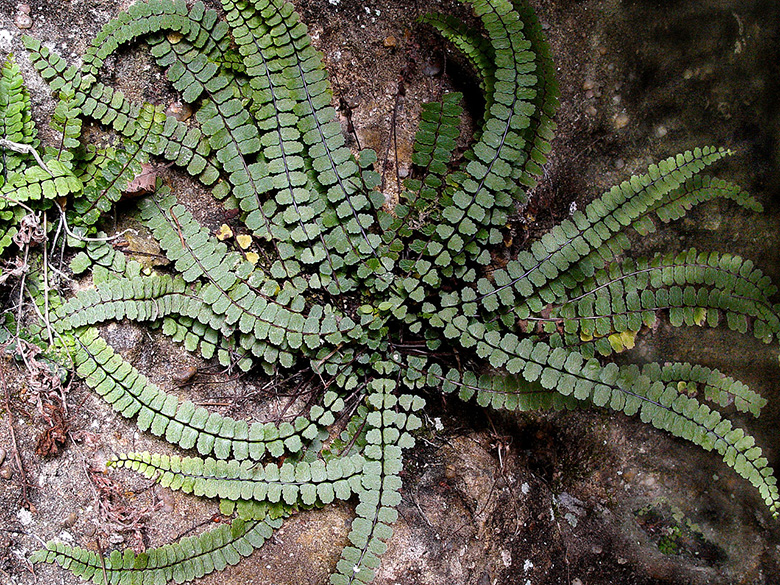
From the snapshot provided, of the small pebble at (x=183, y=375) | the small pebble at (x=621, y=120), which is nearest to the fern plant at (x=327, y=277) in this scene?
the small pebble at (x=183, y=375)

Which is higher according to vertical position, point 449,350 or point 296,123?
point 296,123

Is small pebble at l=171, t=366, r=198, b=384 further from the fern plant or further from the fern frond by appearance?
the fern frond

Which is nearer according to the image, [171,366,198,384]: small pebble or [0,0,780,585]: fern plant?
[0,0,780,585]: fern plant

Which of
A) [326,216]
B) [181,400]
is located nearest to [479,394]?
[326,216]

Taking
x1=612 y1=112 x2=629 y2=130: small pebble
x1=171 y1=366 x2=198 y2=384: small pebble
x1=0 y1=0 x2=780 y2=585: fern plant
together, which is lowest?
x1=171 y1=366 x2=198 y2=384: small pebble

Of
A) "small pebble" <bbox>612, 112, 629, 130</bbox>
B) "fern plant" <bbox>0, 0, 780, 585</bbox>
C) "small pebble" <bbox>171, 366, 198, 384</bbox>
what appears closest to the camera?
"fern plant" <bbox>0, 0, 780, 585</bbox>

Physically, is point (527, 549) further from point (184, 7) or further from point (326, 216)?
point (184, 7)

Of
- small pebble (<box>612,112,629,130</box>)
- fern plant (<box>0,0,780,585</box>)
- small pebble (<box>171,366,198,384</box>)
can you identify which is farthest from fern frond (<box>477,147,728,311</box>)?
small pebble (<box>171,366,198,384</box>)
